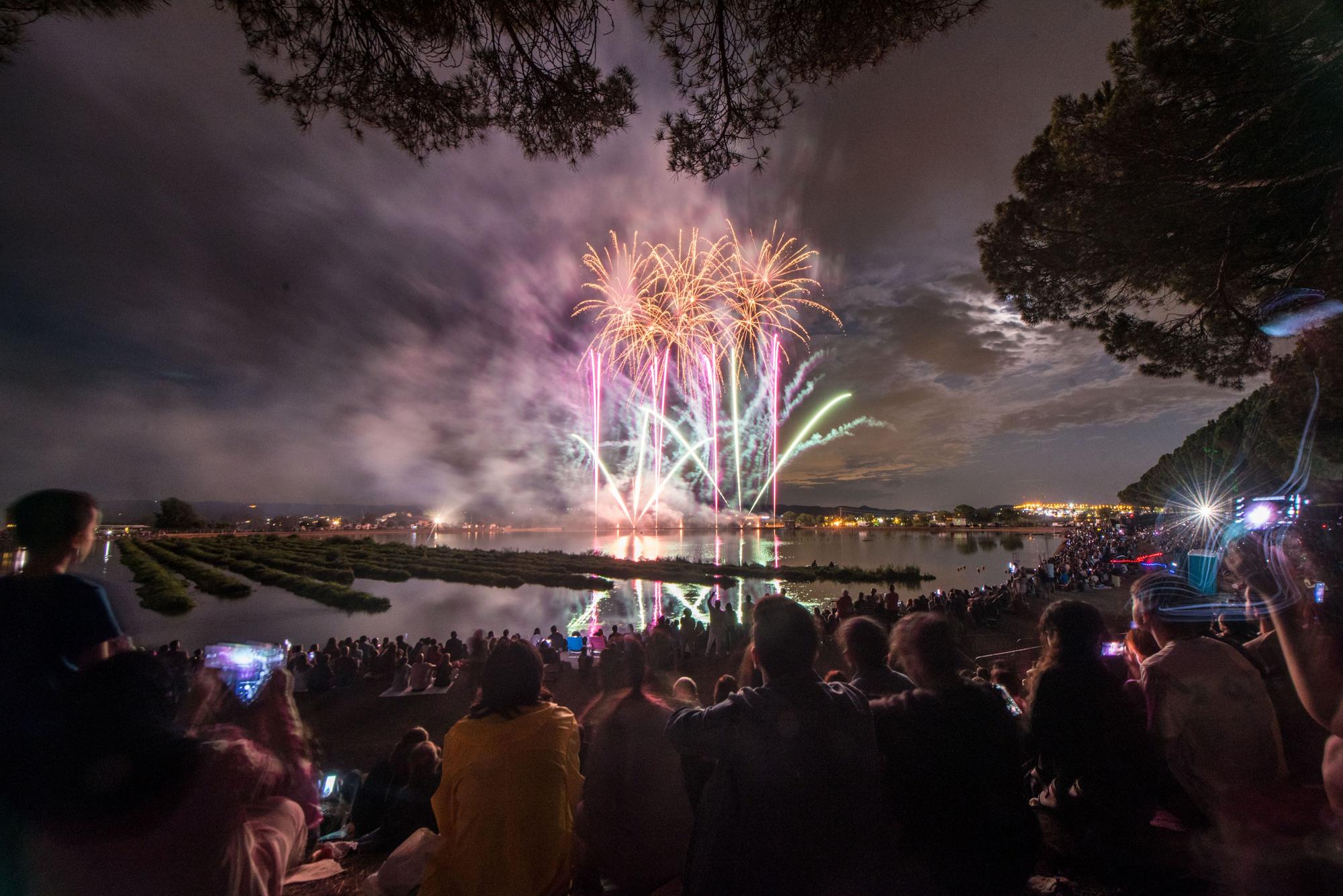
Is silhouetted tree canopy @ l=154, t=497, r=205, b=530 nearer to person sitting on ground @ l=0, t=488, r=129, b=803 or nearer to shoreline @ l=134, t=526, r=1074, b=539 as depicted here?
shoreline @ l=134, t=526, r=1074, b=539

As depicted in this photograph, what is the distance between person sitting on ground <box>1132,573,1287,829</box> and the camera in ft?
7.44

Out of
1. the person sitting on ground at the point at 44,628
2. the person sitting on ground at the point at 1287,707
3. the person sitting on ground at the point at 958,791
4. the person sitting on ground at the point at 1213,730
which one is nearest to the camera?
the person sitting on ground at the point at 44,628

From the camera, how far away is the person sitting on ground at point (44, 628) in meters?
1.57

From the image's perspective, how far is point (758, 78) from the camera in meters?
5.62

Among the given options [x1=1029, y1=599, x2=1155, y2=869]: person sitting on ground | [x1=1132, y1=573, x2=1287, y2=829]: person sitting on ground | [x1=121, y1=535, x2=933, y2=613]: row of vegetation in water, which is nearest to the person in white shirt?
[x1=1029, y1=599, x2=1155, y2=869]: person sitting on ground

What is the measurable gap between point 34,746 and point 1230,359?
1247 centimetres

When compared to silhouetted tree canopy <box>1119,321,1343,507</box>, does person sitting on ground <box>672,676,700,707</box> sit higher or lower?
lower

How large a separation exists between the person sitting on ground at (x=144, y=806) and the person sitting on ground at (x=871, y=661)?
2138 millimetres

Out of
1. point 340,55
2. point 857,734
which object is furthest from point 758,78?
point 857,734

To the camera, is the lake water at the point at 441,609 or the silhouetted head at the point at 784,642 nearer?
the silhouetted head at the point at 784,642

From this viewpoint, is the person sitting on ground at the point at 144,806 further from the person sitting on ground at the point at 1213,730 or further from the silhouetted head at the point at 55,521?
the person sitting on ground at the point at 1213,730

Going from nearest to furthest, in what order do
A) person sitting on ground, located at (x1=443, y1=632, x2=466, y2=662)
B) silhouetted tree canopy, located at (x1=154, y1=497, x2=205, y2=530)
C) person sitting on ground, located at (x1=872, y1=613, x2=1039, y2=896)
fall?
person sitting on ground, located at (x1=872, y1=613, x2=1039, y2=896) → person sitting on ground, located at (x1=443, y1=632, x2=466, y2=662) → silhouetted tree canopy, located at (x1=154, y1=497, x2=205, y2=530)

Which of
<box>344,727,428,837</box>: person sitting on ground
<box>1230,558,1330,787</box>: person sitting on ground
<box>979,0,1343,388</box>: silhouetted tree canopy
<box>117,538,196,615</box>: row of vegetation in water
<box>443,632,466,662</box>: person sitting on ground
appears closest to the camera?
<box>1230,558,1330,787</box>: person sitting on ground

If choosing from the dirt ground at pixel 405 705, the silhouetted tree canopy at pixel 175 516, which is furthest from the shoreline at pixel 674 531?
the dirt ground at pixel 405 705
